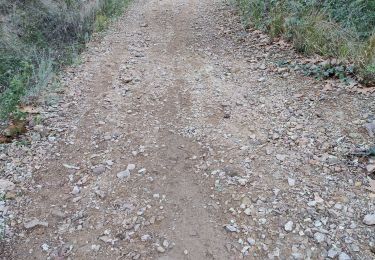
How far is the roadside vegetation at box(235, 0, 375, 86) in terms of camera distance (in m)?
4.44

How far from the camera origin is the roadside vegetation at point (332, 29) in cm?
444

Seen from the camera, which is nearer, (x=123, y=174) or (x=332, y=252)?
(x=332, y=252)

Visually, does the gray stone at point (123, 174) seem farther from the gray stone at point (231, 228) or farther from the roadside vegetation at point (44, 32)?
the roadside vegetation at point (44, 32)

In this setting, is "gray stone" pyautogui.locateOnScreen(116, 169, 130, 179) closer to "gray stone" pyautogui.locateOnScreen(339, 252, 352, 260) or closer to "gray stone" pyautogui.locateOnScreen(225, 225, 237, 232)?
"gray stone" pyautogui.locateOnScreen(225, 225, 237, 232)

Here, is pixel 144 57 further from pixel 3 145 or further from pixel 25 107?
pixel 3 145

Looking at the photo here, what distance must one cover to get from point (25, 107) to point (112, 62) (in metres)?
1.87

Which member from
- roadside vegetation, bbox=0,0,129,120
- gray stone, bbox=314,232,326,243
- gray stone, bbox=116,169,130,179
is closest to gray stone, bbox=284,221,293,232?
gray stone, bbox=314,232,326,243

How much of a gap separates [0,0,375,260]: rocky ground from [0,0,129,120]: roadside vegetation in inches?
25.8

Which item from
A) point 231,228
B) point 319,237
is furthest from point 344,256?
point 231,228

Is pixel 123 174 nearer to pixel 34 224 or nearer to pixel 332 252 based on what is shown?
pixel 34 224

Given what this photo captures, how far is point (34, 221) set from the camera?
2.94 m

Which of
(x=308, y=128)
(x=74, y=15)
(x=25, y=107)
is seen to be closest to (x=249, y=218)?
(x=308, y=128)

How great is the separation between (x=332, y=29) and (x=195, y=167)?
329cm

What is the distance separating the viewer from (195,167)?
3.40 m
